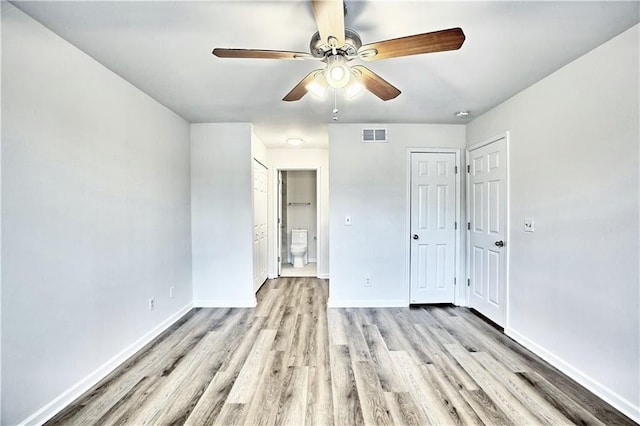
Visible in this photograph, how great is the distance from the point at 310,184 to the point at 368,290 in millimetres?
3403

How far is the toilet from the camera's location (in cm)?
577

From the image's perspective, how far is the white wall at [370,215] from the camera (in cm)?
355

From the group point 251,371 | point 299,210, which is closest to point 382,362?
point 251,371

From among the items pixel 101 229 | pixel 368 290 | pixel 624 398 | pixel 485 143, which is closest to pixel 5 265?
pixel 101 229

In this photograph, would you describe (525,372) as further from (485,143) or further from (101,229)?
(101,229)

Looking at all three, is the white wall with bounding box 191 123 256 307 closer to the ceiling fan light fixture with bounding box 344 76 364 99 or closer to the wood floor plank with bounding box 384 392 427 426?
the ceiling fan light fixture with bounding box 344 76 364 99

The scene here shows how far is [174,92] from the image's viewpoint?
260cm

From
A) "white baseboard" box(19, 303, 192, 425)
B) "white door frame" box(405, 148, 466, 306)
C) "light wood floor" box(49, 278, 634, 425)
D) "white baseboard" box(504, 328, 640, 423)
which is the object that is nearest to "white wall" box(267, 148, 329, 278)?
"white door frame" box(405, 148, 466, 306)

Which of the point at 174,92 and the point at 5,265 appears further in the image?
the point at 174,92

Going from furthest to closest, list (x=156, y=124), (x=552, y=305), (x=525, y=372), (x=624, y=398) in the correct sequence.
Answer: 1. (x=156, y=124)
2. (x=552, y=305)
3. (x=525, y=372)
4. (x=624, y=398)

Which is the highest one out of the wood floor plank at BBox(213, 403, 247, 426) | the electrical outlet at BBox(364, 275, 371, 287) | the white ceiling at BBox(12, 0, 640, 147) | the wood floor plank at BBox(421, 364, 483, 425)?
the white ceiling at BBox(12, 0, 640, 147)

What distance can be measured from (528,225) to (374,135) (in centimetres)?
191

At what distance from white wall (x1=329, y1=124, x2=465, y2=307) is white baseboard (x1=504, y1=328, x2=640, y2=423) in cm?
136

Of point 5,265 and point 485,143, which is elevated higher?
point 485,143
